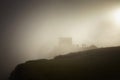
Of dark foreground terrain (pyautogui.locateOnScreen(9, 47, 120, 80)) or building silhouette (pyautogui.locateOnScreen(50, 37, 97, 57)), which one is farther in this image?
building silhouette (pyautogui.locateOnScreen(50, 37, 97, 57))

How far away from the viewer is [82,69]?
2.98ft

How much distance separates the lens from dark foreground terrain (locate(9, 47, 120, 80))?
33.9 inches

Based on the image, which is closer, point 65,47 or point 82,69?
point 82,69

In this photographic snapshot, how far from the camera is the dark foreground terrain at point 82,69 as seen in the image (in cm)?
86

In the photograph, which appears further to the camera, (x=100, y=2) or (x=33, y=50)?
(x=100, y=2)

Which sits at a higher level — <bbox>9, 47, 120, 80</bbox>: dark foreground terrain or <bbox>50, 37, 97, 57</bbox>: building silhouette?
<bbox>50, 37, 97, 57</bbox>: building silhouette

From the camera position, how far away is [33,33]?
6.32ft

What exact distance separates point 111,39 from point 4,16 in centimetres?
119

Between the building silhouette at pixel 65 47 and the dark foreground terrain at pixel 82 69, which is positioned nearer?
the dark foreground terrain at pixel 82 69

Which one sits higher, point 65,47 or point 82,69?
point 65,47

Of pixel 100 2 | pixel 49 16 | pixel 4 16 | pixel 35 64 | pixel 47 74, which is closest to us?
pixel 47 74

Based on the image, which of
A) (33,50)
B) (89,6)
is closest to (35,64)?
(33,50)

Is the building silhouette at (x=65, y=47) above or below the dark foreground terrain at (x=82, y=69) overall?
above

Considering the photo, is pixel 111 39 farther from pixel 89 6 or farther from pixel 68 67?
pixel 68 67
